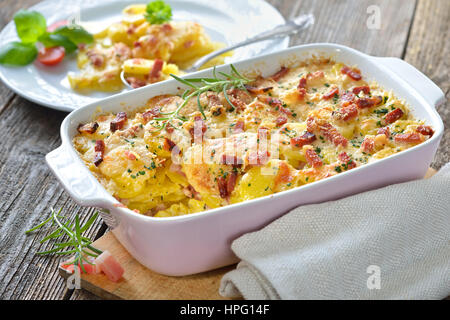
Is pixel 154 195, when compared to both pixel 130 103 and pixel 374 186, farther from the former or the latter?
pixel 374 186

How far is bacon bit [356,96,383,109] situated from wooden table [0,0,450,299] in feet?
2.12

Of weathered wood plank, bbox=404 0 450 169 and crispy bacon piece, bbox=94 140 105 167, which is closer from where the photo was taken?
crispy bacon piece, bbox=94 140 105 167

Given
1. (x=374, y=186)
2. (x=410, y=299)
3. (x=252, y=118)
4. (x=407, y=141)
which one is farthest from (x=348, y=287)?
(x=252, y=118)

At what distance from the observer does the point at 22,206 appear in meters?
3.37

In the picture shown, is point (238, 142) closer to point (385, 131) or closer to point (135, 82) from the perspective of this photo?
point (385, 131)

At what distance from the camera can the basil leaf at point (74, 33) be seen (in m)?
4.49

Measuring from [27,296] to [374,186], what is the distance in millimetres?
1687

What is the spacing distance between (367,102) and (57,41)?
7.86 feet

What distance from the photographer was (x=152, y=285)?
2.72 m

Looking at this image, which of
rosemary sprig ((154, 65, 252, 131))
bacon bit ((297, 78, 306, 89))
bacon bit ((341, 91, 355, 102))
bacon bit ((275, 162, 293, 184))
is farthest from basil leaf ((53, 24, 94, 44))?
bacon bit ((275, 162, 293, 184))

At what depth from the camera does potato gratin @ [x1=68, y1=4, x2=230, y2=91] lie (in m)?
4.16

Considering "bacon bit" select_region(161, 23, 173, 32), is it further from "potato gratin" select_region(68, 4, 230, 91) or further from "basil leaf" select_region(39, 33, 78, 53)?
"basil leaf" select_region(39, 33, 78, 53)

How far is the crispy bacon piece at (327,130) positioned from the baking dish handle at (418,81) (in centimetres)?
54

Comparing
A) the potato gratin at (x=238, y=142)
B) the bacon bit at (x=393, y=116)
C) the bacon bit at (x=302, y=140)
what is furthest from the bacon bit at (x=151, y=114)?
the bacon bit at (x=393, y=116)
